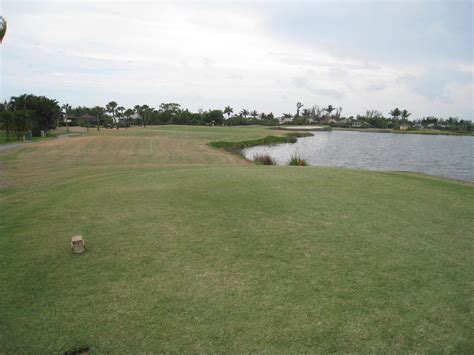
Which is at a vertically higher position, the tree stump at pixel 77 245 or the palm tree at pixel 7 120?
the palm tree at pixel 7 120

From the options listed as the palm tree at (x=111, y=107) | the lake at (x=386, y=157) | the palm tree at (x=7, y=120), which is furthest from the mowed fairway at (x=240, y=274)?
the palm tree at (x=111, y=107)

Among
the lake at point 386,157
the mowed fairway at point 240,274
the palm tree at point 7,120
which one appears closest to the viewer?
the mowed fairway at point 240,274

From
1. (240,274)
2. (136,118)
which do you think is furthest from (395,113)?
(240,274)

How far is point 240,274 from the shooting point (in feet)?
16.5

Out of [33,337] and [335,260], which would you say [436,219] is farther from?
[33,337]

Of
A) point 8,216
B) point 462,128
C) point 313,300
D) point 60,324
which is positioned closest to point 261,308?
point 313,300

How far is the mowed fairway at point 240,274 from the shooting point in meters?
3.75

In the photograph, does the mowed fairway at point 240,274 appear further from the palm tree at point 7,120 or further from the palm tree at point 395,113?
the palm tree at point 395,113

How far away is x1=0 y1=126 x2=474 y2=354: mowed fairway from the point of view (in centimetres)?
375

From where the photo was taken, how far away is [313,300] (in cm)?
434

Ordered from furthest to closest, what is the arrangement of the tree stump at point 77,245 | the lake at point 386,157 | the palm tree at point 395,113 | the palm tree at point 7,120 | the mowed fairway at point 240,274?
the palm tree at point 395,113 → the palm tree at point 7,120 → the lake at point 386,157 → the tree stump at point 77,245 → the mowed fairway at point 240,274

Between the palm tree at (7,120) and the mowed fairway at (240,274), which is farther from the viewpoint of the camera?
the palm tree at (7,120)

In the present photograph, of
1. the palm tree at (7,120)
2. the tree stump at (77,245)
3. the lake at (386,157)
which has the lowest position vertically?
the lake at (386,157)

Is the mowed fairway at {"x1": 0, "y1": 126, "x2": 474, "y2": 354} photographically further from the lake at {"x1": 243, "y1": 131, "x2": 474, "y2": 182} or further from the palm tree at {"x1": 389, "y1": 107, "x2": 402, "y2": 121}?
the palm tree at {"x1": 389, "y1": 107, "x2": 402, "y2": 121}
